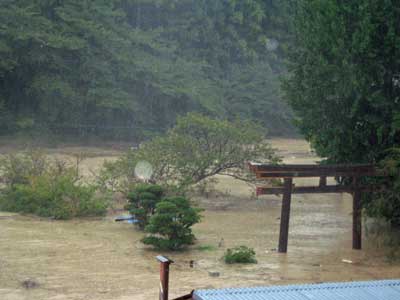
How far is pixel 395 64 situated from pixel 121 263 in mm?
6553

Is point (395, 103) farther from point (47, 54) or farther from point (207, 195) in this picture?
point (47, 54)

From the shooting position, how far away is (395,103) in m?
15.9

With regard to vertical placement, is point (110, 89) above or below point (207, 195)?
above

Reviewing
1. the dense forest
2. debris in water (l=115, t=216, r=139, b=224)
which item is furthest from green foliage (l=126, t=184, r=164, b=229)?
the dense forest

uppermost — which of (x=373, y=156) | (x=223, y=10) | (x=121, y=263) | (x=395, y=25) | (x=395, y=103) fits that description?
(x=223, y=10)

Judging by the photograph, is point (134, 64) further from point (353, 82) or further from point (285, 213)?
point (285, 213)

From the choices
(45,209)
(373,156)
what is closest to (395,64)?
(373,156)

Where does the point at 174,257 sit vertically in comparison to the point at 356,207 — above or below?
below

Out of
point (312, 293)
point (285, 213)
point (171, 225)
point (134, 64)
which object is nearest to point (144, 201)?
point (171, 225)

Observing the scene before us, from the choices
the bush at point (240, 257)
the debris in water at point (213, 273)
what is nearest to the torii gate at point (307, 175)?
the bush at point (240, 257)

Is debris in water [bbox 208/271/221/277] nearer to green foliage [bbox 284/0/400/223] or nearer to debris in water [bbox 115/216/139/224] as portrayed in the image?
green foliage [bbox 284/0/400/223]

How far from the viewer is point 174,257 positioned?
14.9 m

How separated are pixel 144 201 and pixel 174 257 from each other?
2718mm

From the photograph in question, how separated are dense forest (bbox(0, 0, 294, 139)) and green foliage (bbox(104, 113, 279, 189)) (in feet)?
37.2
